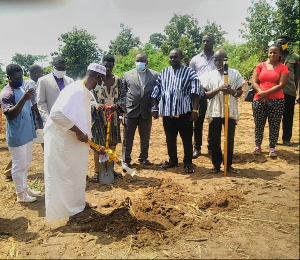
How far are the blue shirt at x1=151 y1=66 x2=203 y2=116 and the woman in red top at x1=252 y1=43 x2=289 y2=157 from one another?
3.49 feet

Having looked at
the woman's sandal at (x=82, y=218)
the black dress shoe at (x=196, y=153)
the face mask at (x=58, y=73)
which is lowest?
the woman's sandal at (x=82, y=218)

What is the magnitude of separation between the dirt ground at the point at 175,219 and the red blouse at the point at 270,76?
3.14 ft

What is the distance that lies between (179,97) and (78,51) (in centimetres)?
2480

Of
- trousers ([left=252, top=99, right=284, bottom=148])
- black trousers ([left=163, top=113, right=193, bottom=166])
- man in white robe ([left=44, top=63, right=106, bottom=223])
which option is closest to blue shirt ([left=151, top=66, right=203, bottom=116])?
black trousers ([left=163, top=113, right=193, bottom=166])

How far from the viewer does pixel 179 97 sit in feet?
15.5

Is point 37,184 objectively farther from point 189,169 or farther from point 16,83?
point 189,169

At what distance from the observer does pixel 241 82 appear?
14.5ft

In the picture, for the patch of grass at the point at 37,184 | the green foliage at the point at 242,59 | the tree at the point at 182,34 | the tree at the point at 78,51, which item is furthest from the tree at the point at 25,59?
the patch of grass at the point at 37,184

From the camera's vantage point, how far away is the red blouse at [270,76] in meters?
4.63

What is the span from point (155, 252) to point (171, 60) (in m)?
3.03

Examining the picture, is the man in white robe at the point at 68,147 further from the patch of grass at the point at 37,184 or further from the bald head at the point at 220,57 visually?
the bald head at the point at 220,57

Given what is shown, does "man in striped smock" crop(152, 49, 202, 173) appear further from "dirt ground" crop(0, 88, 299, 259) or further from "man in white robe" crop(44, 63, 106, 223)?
"man in white robe" crop(44, 63, 106, 223)

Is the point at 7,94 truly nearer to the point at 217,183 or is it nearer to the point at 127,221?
the point at 127,221

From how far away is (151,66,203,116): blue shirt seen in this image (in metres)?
4.68
